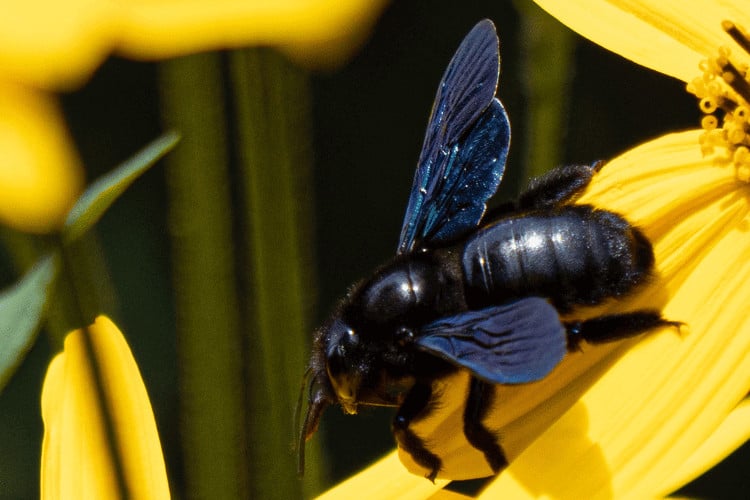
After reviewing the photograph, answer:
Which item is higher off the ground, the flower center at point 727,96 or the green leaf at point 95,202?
the green leaf at point 95,202

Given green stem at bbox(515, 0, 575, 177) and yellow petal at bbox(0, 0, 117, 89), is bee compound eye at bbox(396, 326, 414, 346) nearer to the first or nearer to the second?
green stem at bbox(515, 0, 575, 177)

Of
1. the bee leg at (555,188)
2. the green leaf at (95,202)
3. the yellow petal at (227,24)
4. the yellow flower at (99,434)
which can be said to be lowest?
the yellow flower at (99,434)

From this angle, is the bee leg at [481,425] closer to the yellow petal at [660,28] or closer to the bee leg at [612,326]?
the bee leg at [612,326]

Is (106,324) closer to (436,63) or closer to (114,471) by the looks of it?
(114,471)

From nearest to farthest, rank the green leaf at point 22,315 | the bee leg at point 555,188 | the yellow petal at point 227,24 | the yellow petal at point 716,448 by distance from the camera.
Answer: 1. the green leaf at point 22,315
2. the yellow petal at point 716,448
3. the bee leg at point 555,188
4. the yellow petal at point 227,24

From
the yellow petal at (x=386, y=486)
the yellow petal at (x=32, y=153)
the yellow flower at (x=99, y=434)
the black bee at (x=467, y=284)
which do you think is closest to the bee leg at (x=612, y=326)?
the black bee at (x=467, y=284)

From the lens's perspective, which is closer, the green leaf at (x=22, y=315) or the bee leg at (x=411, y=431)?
the green leaf at (x=22, y=315)
